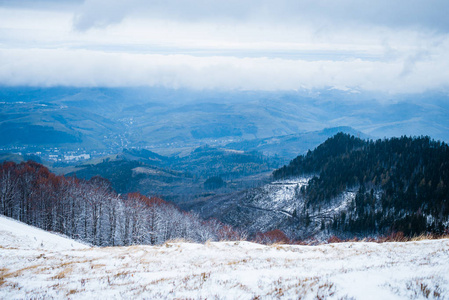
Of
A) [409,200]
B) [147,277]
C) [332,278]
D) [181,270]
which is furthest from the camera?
[409,200]

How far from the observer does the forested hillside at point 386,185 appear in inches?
3265

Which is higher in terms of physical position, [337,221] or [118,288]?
[118,288]

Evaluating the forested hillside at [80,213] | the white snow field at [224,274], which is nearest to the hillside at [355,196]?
the forested hillside at [80,213]

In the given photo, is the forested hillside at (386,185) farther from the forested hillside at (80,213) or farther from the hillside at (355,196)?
the forested hillside at (80,213)

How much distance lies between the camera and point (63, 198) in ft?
233

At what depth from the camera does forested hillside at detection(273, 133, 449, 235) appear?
8294cm

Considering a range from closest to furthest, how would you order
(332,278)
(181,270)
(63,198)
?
(332,278) → (181,270) → (63,198)

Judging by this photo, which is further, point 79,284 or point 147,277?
point 147,277

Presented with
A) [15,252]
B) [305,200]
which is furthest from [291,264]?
[305,200]

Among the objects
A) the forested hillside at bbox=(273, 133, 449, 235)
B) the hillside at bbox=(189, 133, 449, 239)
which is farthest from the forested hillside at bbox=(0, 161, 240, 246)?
the forested hillside at bbox=(273, 133, 449, 235)

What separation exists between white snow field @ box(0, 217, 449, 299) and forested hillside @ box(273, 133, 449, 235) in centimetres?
6282

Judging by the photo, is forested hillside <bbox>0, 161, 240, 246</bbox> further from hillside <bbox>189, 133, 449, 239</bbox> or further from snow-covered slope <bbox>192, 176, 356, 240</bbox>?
hillside <bbox>189, 133, 449, 239</bbox>

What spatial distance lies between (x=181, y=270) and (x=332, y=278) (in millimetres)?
8997

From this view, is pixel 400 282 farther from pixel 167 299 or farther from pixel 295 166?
pixel 295 166
